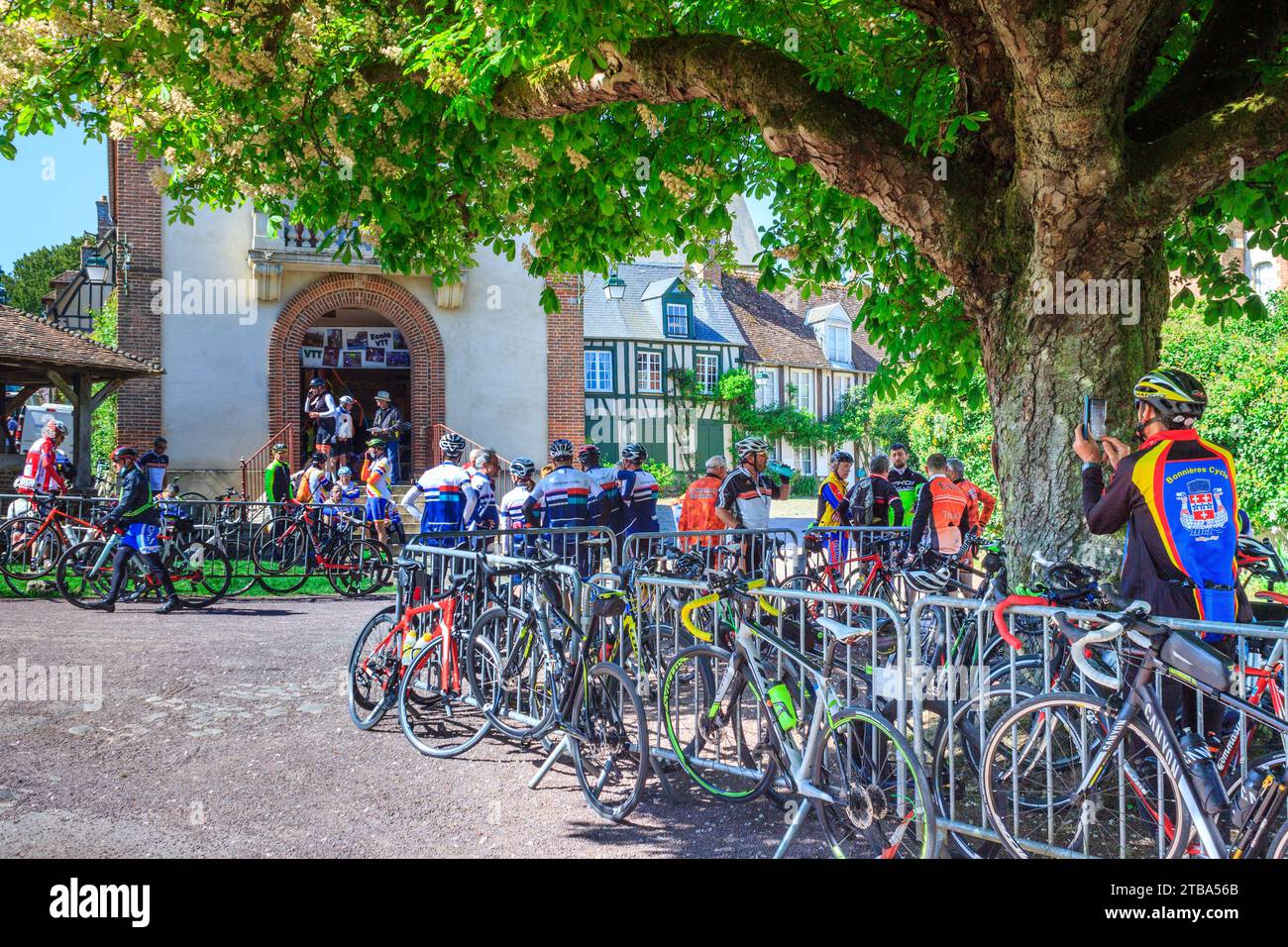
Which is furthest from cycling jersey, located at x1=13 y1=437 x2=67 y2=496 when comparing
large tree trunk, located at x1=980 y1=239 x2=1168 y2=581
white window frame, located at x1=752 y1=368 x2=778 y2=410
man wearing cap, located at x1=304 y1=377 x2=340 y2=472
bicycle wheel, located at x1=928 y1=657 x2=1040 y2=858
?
white window frame, located at x1=752 y1=368 x2=778 y2=410

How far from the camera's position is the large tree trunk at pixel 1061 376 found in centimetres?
592

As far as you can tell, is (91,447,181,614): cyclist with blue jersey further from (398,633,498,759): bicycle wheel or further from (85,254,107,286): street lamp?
(85,254,107,286): street lamp

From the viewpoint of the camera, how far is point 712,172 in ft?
27.6

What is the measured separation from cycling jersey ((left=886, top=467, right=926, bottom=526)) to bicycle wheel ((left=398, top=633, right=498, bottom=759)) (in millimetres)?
6651

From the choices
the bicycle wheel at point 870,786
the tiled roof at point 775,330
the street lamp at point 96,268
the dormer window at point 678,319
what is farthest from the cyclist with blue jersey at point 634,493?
the tiled roof at point 775,330

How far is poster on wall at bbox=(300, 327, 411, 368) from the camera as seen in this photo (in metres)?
25.3

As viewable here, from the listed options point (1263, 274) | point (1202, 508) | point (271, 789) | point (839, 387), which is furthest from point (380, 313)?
point (839, 387)

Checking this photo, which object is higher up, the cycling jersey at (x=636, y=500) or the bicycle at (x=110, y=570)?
the cycling jersey at (x=636, y=500)

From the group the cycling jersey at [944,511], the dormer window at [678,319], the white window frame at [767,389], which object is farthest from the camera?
the white window frame at [767,389]

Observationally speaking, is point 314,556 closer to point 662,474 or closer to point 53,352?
point 53,352

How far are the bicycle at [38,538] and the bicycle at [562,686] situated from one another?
891 cm

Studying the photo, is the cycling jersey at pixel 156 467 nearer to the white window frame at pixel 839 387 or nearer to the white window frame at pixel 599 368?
the white window frame at pixel 599 368

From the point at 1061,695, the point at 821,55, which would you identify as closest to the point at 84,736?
the point at 1061,695
